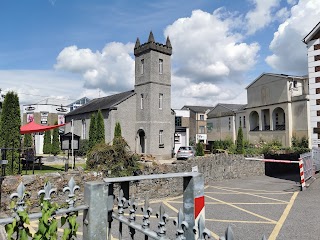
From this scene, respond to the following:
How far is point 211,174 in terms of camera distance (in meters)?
16.2

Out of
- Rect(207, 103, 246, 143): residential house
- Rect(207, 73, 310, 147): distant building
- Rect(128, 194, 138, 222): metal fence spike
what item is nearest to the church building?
Rect(207, 73, 310, 147): distant building

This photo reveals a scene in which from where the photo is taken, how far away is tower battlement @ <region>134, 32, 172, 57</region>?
31.1m

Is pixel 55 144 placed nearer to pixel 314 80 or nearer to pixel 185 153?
pixel 185 153

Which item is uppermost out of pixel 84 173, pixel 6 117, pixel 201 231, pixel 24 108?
pixel 24 108

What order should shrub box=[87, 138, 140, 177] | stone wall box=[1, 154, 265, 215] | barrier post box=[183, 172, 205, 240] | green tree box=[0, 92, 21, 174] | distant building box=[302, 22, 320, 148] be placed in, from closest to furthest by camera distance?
barrier post box=[183, 172, 205, 240] < stone wall box=[1, 154, 265, 215] < shrub box=[87, 138, 140, 177] < green tree box=[0, 92, 21, 174] < distant building box=[302, 22, 320, 148]

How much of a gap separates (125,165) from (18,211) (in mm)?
9682

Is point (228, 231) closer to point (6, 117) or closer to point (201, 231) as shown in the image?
point (201, 231)

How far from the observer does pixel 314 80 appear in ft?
52.0

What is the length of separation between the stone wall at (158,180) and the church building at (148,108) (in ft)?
44.4

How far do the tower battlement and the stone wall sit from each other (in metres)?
18.0

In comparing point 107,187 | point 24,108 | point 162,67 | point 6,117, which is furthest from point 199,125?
point 107,187

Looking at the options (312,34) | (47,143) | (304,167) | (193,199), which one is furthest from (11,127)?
(47,143)

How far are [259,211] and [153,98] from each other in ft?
74.2

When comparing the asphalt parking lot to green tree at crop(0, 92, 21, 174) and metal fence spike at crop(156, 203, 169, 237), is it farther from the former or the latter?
green tree at crop(0, 92, 21, 174)
